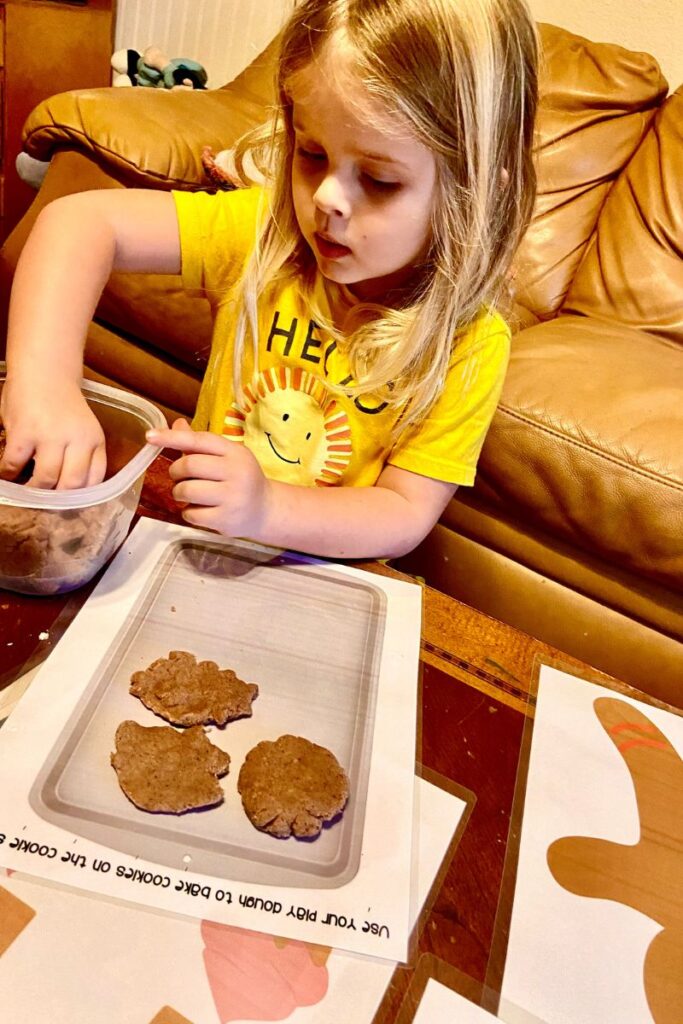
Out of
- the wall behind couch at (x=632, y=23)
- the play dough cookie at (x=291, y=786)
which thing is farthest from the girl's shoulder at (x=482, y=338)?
the wall behind couch at (x=632, y=23)

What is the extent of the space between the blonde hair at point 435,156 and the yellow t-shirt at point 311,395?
0.06 ft

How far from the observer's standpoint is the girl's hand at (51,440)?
484mm

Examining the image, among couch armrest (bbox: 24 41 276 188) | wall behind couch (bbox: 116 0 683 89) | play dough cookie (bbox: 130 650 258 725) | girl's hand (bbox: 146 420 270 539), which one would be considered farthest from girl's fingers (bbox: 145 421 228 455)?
wall behind couch (bbox: 116 0 683 89)

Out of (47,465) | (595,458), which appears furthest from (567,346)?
(47,465)

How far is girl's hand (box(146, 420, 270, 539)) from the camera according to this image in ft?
1.77

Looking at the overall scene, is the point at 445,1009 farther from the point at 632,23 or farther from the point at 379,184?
the point at 632,23

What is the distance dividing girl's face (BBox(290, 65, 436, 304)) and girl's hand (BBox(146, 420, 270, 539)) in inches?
7.7

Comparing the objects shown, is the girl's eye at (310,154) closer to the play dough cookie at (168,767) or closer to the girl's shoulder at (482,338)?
the girl's shoulder at (482,338)

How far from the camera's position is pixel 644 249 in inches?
58.9

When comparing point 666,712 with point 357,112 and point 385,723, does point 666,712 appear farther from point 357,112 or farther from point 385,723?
point 357,112

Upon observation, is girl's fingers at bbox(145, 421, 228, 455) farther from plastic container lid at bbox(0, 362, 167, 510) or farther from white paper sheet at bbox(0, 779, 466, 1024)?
white paper sheet at bbox(0, 779, 466, 1024)

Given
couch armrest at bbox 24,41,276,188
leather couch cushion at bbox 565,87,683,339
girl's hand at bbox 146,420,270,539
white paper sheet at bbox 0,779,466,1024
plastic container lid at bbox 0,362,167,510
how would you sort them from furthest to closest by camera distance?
leather couch cushion at bbox 565,87,683,339
couch armrest at bbox 24,41,276,188
girl's hand at bbox 146,420,270,539
plastic container lid at bbox 0,362,167,510
white paper sheet at bbox 0,779,466,1024

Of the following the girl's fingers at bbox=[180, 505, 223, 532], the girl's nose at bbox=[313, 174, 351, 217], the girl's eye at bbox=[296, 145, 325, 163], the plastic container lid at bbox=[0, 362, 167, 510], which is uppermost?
the girl's eye at bbox=[296, 145, 325, 163]

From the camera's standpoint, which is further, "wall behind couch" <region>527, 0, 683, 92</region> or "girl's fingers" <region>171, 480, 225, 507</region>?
"wall behind couch" <region>527, 0, 683, 92</region>
